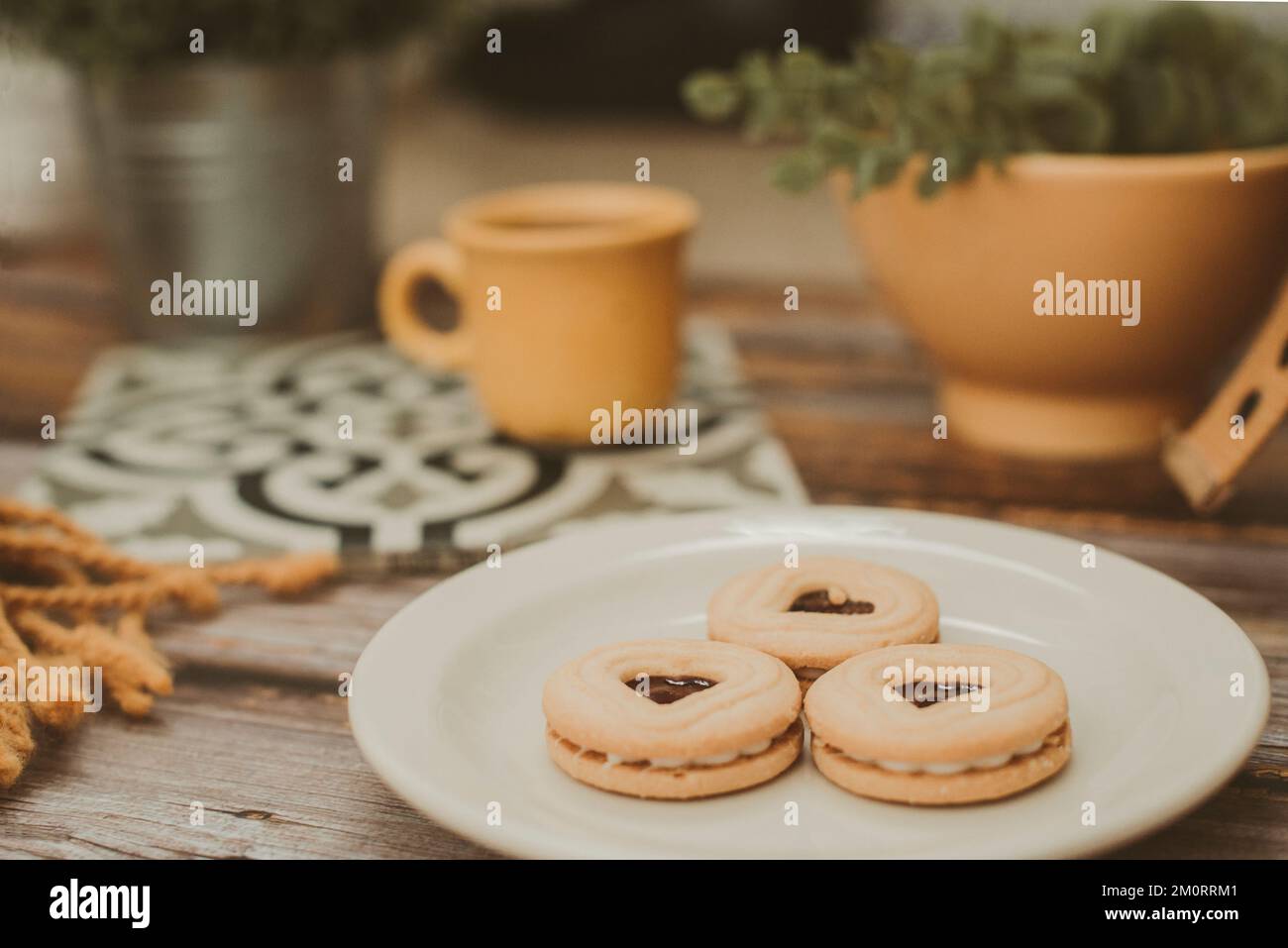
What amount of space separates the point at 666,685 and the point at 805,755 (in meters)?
0.06

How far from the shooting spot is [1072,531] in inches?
30.4

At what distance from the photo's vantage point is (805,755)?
0.50 meters

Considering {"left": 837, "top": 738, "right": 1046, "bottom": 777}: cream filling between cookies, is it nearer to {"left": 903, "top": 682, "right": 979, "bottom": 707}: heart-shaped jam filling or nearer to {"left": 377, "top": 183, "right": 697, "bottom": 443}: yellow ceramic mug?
{"left": 903, "top": 682, "right": 979, "bottom": 707}: heart-shaped jam filling

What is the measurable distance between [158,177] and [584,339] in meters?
0.47

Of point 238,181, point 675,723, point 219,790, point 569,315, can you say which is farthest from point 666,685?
point 238,181

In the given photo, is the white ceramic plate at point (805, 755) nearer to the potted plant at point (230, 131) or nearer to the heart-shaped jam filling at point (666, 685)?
the heart-shaped jam filling at point (666, 685)

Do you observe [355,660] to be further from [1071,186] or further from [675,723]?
Answer: [1071,186]

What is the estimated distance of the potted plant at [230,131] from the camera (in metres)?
1.07

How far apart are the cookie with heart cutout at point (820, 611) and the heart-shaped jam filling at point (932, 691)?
0.05m

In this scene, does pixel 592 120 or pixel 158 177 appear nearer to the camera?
pixel 158 177
